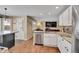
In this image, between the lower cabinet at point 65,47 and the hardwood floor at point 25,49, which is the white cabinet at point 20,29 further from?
the lower cabinet at point 65,47

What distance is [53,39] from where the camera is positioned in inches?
Result: 166

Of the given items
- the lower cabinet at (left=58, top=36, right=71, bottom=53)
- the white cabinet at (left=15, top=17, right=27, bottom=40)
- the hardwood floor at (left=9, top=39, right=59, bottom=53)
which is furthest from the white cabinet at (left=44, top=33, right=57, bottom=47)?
the white cabinet at (left=15, top=17, right=27, bottom=40)

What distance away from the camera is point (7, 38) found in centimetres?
219

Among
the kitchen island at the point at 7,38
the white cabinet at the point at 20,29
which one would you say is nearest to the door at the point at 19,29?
the white cabinet at the point at 20,29

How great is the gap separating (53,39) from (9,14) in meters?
2.67

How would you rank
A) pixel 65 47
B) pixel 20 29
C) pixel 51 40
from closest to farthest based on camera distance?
1. pixel 20 29
2. pixel 65 47
3. pixel 51 40

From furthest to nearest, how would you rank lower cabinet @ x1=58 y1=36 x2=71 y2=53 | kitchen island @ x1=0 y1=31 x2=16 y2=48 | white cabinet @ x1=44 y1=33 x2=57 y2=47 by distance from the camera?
white cabinet @ x1=44 y1=33 x2=57 y2=47 < kitchen island @ x1=0 y1=31 x2=16 y2=48 < lower cabinet @ x1=58 y1=36 x2=71 y2=53

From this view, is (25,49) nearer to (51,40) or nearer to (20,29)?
(20,29)

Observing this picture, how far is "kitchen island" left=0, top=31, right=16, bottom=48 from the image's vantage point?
2002mm

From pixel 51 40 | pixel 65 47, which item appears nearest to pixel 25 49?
pixel 65 47

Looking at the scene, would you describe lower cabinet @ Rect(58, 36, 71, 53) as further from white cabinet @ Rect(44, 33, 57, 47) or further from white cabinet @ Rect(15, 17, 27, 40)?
white cabinet @ Rect(44, 33, 57, 47)

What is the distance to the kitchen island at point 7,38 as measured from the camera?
2002 mm
